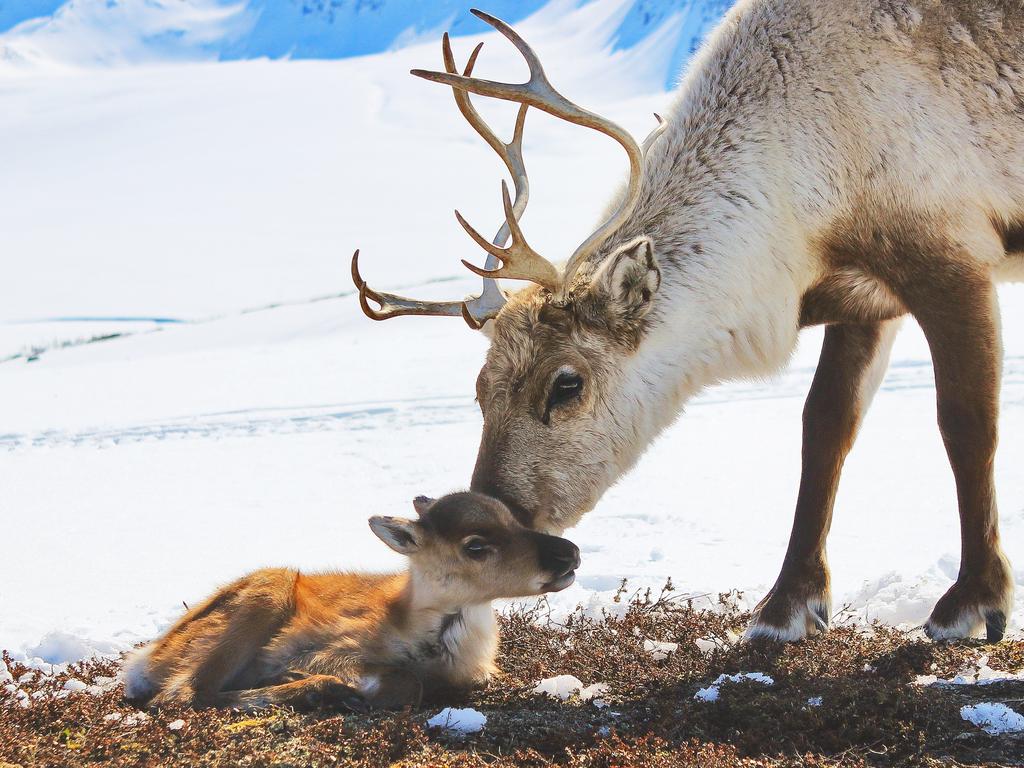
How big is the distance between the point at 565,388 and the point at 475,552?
716 millimetres

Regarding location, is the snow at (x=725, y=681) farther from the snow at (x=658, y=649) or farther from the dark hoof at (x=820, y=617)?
the dark hoof at (x=820, y=617)

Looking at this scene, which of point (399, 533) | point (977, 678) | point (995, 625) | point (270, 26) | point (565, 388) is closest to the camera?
point (977, 678)

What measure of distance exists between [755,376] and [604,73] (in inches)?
3266

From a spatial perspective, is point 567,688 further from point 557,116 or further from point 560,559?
point 557,116

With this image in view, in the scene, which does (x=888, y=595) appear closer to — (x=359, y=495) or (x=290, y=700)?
(x=290, y=700)

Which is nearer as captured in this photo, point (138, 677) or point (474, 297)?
point (138, 677)

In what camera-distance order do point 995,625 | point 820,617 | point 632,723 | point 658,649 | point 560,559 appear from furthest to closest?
point 820,617
point 658,649
point 995,625
point 560,559
point 632,723

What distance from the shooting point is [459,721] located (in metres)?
3.79

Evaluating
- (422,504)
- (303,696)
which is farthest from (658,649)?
(303,696)

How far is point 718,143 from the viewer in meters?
4.80

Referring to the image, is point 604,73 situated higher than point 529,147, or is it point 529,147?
point 604,73

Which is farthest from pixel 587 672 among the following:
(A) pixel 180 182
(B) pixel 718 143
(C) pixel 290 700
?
(A) pixel 180 182

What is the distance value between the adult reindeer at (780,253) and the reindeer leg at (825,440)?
0.12 meters

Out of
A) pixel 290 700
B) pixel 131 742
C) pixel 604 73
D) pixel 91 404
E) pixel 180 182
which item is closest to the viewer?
pixel 131 742
